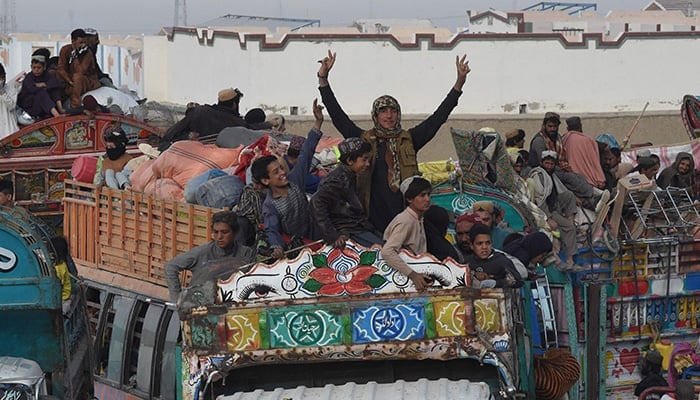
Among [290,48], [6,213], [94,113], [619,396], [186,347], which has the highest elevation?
[290,48]

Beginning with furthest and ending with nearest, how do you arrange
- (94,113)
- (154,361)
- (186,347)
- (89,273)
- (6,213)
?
(94,113)
(89,273)
(154,361)
(6,213)
(186,347)

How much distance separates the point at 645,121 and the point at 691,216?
69.6 ft

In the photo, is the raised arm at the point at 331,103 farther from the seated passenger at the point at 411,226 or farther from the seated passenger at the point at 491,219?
the seated passenger at the point at 411,226

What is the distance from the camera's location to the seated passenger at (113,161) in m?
12.9

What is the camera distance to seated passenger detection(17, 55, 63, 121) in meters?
Result: 16.0

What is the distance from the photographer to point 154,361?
11297mm

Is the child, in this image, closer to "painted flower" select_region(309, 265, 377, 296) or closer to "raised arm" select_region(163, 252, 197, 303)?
"raised arm" select_region(163, 252, 197, 303)

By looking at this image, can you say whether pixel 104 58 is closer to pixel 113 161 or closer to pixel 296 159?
pixel 113 161

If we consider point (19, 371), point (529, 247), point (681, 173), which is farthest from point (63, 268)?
point (681, 173)

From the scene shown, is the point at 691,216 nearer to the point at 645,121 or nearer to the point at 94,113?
the point at 94,113

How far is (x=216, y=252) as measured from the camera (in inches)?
374

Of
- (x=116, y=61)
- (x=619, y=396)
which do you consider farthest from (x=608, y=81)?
(x=116, y=61)

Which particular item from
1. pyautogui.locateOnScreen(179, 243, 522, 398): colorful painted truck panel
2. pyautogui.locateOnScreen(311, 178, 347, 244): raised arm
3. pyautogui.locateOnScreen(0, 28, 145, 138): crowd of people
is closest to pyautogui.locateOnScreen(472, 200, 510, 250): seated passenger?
pyautogui.locateOnScreen(311, 178, 347, 244): raised arm

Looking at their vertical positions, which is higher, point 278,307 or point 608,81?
point 608,81
